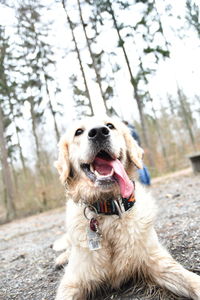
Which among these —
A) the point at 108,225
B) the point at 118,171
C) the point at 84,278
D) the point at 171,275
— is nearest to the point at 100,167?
the point at 118,171

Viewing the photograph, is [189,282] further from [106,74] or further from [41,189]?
[106,74]

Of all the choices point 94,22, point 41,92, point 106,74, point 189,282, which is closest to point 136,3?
point 94,22

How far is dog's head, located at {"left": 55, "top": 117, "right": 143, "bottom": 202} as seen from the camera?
7.51 ft

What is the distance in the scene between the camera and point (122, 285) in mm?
2182

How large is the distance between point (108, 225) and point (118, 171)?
0.46m

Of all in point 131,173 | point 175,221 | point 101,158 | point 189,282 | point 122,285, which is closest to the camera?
point 189,282

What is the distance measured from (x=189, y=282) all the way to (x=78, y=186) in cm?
125

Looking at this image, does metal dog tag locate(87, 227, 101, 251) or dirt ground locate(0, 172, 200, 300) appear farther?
dirt ground locate(0, 172, 200, 300)

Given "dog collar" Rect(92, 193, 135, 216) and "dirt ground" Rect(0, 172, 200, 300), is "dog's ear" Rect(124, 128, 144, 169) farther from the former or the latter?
"dirt ground" Rect(0, 172, 200, 300)

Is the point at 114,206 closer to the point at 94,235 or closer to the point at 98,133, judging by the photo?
the point at 94,235

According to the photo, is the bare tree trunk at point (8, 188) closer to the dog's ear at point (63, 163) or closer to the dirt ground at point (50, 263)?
the dirt ground at point (50, 263)

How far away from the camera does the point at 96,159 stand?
2445mm

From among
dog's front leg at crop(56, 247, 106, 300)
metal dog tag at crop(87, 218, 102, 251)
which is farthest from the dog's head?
dog's front leg at crop(56, 247, 106, 300)

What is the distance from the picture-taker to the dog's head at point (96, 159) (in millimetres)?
2289
